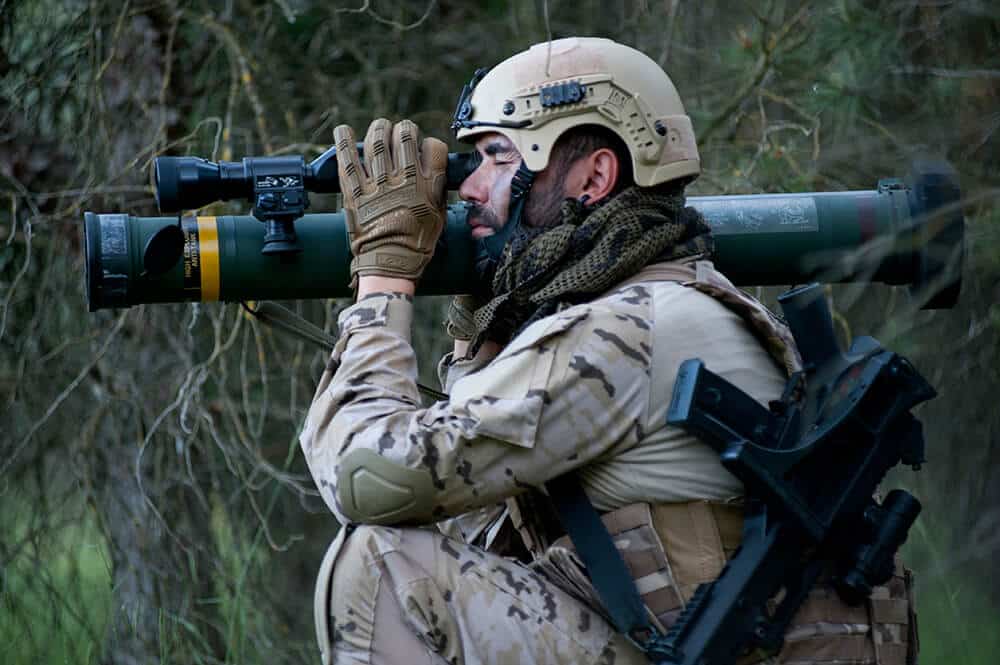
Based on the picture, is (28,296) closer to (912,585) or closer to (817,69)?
(817,69)

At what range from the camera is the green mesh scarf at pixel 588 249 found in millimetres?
2914

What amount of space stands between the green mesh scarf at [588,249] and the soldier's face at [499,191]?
0.05m

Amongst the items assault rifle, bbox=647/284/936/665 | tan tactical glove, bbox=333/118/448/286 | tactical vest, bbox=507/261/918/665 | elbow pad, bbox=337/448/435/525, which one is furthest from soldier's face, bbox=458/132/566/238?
elbow pad, bbox=337/448/435/525

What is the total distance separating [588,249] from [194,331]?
2.46 meters

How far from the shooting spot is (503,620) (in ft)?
9.11

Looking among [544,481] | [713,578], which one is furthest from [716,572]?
[544,481]

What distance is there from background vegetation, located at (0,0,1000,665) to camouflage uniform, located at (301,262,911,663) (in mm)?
1543

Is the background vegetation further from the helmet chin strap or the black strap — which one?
the black strap

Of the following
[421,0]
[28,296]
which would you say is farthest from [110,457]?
[421,0]

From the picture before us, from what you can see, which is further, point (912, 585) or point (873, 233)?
point (873, 233)

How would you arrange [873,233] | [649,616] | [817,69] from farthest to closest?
[817,69] < [873,233] < [649,616]

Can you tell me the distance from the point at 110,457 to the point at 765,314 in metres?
2.68

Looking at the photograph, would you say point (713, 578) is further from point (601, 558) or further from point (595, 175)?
point (595, 175)

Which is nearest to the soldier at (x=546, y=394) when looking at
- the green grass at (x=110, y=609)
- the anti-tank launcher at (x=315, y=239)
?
the anti-tank launcher at (x=315, y=239)
